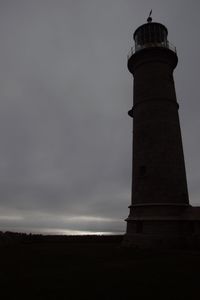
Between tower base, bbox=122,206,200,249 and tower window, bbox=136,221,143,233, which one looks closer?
tower base, bbox=122,206,200,249

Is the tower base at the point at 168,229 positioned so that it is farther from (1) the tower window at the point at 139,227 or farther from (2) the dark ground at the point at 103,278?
(2) the dark ground at the point at 103,278

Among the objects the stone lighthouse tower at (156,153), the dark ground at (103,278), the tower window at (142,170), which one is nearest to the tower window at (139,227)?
the stone lighthouse tower at (156,153)

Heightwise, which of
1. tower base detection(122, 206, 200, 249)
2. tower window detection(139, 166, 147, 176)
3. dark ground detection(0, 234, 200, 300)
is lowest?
dark ground detection(0, 234, 200, 300)

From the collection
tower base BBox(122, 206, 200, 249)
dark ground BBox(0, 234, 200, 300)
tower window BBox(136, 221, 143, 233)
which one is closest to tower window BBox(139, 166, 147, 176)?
tower base BBox(122, 206, 200, 249)

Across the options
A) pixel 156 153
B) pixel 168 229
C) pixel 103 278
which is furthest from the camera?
pixel 156 153

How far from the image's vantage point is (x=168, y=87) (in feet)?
70.8

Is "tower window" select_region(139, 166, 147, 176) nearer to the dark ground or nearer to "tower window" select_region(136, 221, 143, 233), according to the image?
"tower window" select_region(136, 221, 143, 233)

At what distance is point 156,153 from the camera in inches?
782

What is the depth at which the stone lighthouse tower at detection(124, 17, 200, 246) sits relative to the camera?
59.7 feet

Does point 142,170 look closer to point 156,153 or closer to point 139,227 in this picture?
point 156,153

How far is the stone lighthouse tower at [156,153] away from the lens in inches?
717

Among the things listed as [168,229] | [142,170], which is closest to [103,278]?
[168,229]

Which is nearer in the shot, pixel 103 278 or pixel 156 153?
pixel 103 278

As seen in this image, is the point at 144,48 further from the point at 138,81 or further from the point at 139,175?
the point at 139,175
